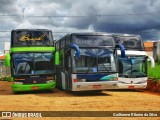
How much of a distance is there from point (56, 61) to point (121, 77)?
423 cm

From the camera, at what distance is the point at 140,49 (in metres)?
25.2

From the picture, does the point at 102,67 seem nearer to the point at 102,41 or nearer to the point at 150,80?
the point at 102,41

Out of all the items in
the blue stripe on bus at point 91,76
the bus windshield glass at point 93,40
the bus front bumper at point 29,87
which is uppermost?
the bus windshield glass at point 93,40

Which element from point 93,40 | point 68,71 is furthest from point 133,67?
point 68,71

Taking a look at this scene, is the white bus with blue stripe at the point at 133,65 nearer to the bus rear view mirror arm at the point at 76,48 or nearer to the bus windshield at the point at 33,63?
the bus windshield at the point at 33,63

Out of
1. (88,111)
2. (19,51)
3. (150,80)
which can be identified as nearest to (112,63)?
(19,51)

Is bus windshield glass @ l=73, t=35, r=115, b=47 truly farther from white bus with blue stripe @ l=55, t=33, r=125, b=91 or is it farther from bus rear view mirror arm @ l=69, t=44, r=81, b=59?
bus rear view mirror arm @ l=69, t=44, r=81, b=59

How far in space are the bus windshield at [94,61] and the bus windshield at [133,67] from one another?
3.63 meters

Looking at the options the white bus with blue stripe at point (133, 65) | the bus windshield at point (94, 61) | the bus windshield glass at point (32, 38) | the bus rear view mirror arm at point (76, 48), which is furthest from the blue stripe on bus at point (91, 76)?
the white bus with blue stripe at point (133, 65)

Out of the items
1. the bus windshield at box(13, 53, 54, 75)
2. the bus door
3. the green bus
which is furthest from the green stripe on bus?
the bus door

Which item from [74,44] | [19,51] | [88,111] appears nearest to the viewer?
[88,111]

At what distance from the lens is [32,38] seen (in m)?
23.7

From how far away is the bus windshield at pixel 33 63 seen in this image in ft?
75.4

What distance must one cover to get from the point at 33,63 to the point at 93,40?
400cm
